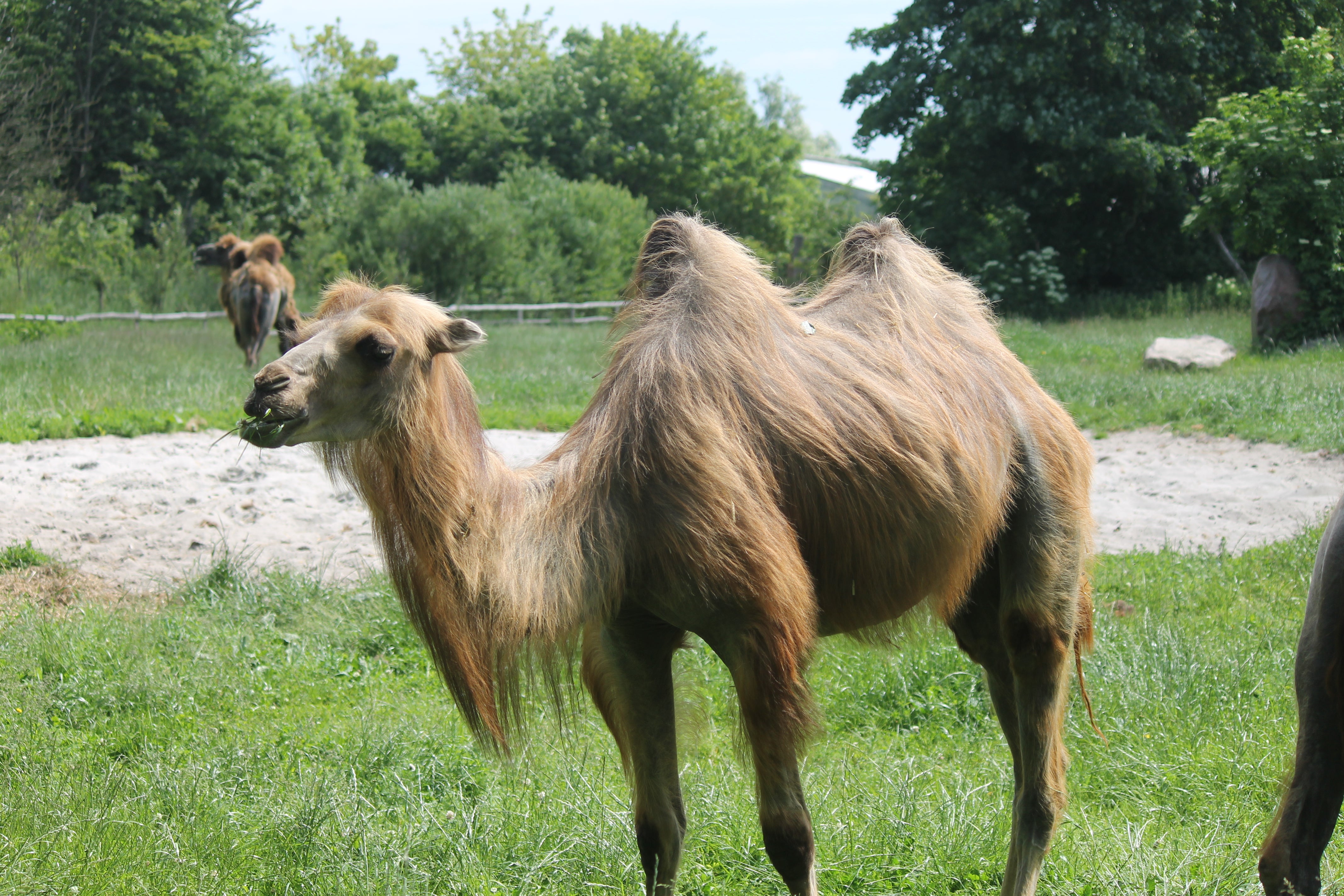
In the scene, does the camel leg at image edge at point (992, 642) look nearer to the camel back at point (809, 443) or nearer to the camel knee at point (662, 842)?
the camel back at point (809, 443)

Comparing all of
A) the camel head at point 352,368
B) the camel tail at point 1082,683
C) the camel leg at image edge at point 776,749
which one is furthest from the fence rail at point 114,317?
the camel leg at image edge at point 776,749

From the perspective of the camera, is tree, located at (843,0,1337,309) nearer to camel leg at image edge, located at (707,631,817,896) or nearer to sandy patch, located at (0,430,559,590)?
sandy patch, located at (0,430,559,590)

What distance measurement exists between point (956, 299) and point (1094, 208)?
2680 centimetres

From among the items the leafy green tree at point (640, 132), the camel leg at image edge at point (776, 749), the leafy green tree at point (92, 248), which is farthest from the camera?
the leafy green tree at point (640, 132)

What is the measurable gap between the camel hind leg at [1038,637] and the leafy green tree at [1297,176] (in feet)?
46.2

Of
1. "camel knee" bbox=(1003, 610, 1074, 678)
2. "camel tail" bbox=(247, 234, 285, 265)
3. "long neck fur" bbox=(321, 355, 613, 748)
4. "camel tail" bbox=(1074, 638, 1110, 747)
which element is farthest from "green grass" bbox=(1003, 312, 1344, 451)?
"camel tail" bbox=(247, 234, 285, 265)

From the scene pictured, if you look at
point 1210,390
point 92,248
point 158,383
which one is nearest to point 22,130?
point 92,248

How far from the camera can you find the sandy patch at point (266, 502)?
26.5ft

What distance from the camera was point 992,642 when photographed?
4.11 metres

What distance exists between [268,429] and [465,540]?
0.55m

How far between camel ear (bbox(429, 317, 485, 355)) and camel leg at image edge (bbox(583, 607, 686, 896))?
98 centimetres

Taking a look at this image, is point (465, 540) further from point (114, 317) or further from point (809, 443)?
point (114, 317)

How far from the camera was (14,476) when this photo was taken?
9.03m

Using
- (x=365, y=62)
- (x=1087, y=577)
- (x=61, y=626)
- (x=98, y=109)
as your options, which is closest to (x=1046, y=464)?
(x=1087, y=577)
